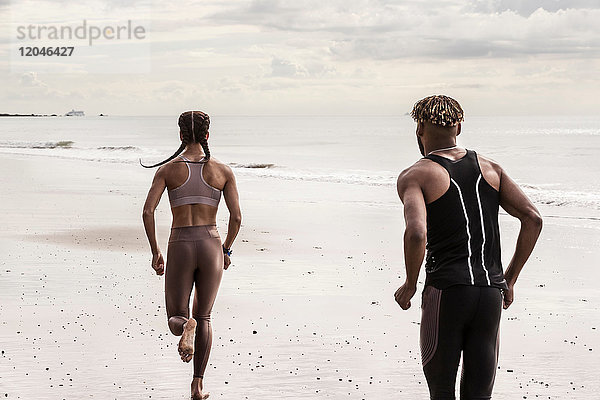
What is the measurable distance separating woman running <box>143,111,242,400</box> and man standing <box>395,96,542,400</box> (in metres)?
2.08

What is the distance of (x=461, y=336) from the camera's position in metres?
3.79

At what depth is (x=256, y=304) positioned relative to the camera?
884cm

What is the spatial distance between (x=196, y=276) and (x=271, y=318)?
265 cm

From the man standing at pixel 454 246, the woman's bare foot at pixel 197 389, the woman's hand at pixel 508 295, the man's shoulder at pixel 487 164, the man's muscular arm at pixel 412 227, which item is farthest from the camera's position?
the woman's bare foot at pixel 197 389

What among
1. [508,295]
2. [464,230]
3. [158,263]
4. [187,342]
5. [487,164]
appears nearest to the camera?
[464,230]

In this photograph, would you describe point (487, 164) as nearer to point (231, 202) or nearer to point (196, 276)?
point (231, 202)

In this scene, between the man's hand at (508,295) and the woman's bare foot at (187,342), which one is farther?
the woman's bare foot at (187,342)

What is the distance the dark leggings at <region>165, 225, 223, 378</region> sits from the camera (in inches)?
219

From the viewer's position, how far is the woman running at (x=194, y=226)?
5.57 meters

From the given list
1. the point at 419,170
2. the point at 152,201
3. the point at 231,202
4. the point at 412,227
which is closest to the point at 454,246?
the point at 412,227

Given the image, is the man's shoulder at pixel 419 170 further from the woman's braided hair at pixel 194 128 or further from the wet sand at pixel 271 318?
the wet sand at pixel 271 318

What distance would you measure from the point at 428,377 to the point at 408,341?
3.63 meters

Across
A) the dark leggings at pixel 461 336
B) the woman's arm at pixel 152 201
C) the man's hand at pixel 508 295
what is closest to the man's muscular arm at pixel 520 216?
the man's hand at pixel 508 295

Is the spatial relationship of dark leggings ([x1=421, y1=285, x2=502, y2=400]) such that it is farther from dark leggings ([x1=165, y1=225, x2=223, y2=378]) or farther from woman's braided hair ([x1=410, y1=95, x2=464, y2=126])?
dark leggings ([x1=165, y1=225, x2=223, y2=378])
